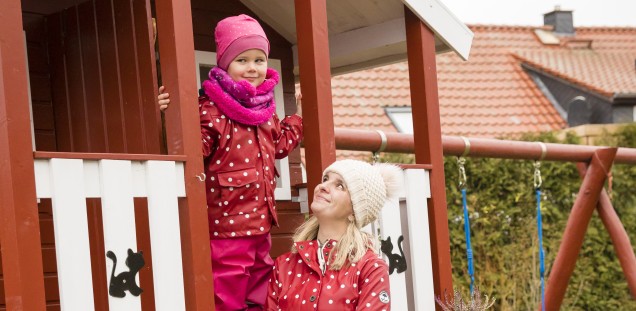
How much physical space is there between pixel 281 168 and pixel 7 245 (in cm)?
285

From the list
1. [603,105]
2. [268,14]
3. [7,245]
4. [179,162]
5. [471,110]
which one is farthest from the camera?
[603,105]

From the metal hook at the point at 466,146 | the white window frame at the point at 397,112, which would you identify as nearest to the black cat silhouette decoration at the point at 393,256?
the metal hook at the point at 466,146

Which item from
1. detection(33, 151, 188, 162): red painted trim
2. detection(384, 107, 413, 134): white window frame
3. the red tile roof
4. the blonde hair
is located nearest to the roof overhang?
the blonde hair

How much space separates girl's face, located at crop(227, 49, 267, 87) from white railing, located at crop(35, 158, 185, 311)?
602 mm

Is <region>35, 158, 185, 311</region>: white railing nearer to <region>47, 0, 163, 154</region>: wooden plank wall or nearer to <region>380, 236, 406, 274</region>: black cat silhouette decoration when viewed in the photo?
<region>47, 0, 163, 154</region>: wooden plank wall

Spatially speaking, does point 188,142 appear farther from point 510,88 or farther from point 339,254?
point 510,88

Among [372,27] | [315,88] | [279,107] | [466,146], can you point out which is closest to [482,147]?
[466,146]

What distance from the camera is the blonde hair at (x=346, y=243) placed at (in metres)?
4.04

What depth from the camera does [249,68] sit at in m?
4.36

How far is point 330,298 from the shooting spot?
396 cm

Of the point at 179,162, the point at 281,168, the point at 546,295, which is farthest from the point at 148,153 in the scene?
the point at 546,295

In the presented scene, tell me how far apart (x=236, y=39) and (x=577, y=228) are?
14.8 ft

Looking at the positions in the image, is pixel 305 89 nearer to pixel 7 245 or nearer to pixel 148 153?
pixel 148 153

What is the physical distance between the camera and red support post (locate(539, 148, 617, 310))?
7.92 m
